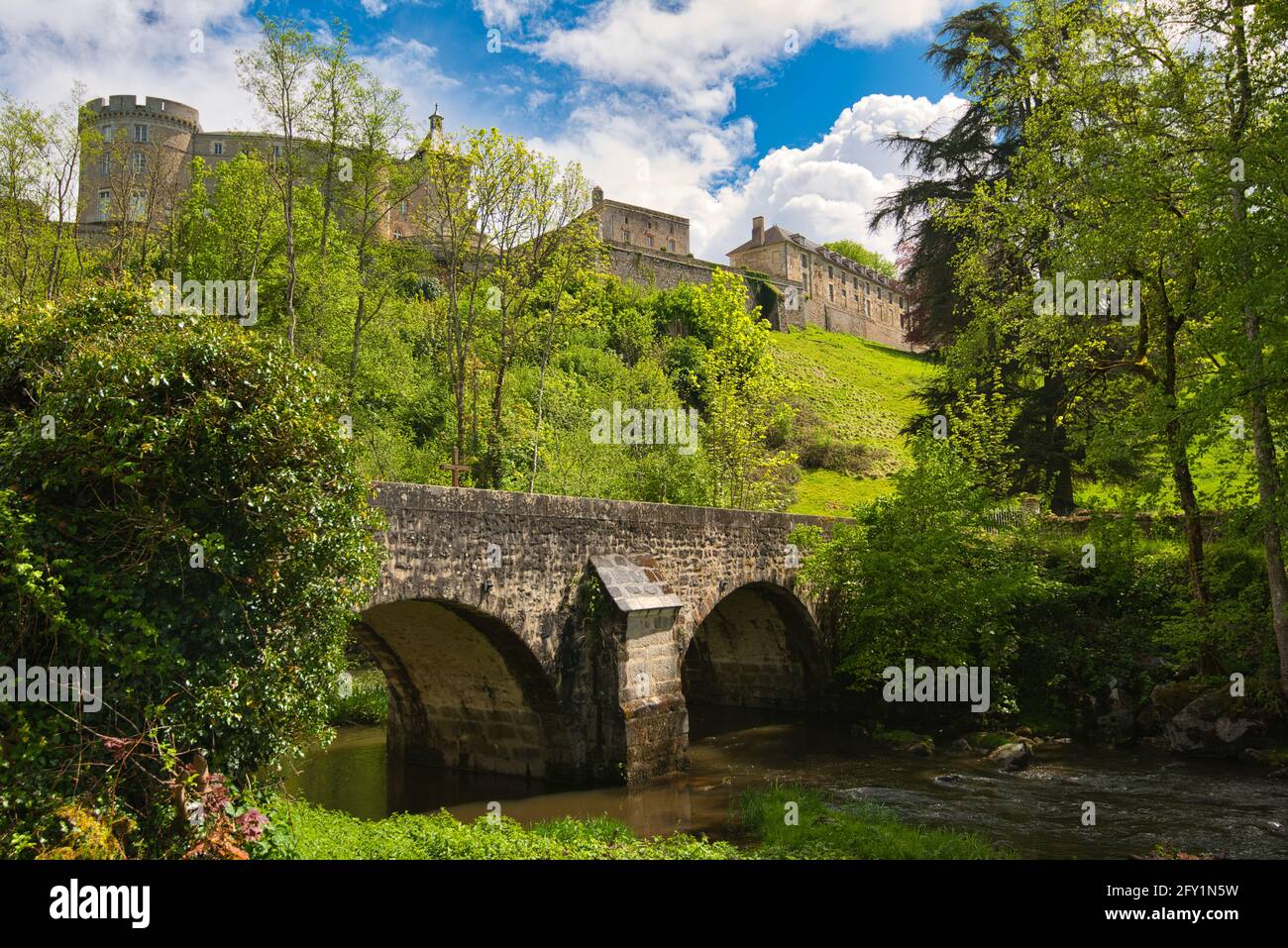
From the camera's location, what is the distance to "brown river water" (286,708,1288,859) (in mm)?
9969

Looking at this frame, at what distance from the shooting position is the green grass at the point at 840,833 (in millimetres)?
8953

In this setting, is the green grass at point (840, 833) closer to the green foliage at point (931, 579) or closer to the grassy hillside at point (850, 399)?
the green foliage at point (931, 579)

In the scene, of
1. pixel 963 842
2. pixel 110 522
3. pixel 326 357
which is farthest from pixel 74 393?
pixel 326 357

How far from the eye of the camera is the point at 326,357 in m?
24.8

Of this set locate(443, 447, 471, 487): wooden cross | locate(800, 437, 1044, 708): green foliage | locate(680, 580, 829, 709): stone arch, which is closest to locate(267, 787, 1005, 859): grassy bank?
locate(443, 447, 471, 487): wooden cross

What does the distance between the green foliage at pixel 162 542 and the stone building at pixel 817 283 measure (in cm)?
5963

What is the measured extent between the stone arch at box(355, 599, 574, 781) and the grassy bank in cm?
192

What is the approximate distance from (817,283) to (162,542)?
234 ft

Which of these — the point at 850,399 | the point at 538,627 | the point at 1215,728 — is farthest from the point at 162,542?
the point at 850,399

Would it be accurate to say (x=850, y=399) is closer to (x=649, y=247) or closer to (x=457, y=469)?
(x=649, y=247)

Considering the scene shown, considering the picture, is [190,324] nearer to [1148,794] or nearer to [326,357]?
[1148,794]

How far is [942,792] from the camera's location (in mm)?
12109

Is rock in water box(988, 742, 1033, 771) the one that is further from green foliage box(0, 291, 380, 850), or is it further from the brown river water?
green foliage box(0, 291, 380, 850)

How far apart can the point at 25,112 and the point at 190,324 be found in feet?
45.0
